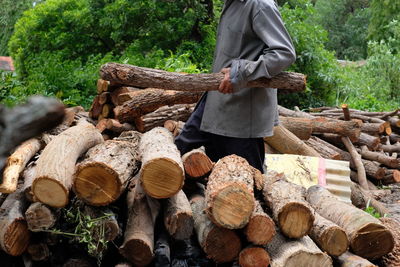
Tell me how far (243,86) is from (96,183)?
4.90ft

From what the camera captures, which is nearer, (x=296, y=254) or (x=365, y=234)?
(x=296, y=254)

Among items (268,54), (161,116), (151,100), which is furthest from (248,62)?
(161,116)

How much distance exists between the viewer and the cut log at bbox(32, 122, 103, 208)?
3.02m

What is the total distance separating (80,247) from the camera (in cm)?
321

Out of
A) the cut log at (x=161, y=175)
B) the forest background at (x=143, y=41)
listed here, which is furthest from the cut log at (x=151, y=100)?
the forest background at (x=143, y=41)

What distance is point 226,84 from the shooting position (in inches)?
160

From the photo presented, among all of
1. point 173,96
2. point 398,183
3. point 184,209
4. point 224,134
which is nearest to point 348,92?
point 398,183

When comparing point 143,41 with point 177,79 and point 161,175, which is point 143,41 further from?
point 161,175

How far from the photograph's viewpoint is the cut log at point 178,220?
129 inches

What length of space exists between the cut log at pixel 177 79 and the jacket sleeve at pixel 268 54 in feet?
0.34

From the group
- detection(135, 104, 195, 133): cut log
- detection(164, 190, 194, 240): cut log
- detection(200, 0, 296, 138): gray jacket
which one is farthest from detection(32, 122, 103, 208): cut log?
detection(135, 104, 195, 133): cut log

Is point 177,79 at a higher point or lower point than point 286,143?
higher

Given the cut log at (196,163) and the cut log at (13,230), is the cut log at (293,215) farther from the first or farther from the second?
the cut log at (13,230)

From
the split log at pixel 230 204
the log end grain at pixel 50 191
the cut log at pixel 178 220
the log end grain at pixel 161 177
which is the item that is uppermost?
the log end grain at pixel 50 191
